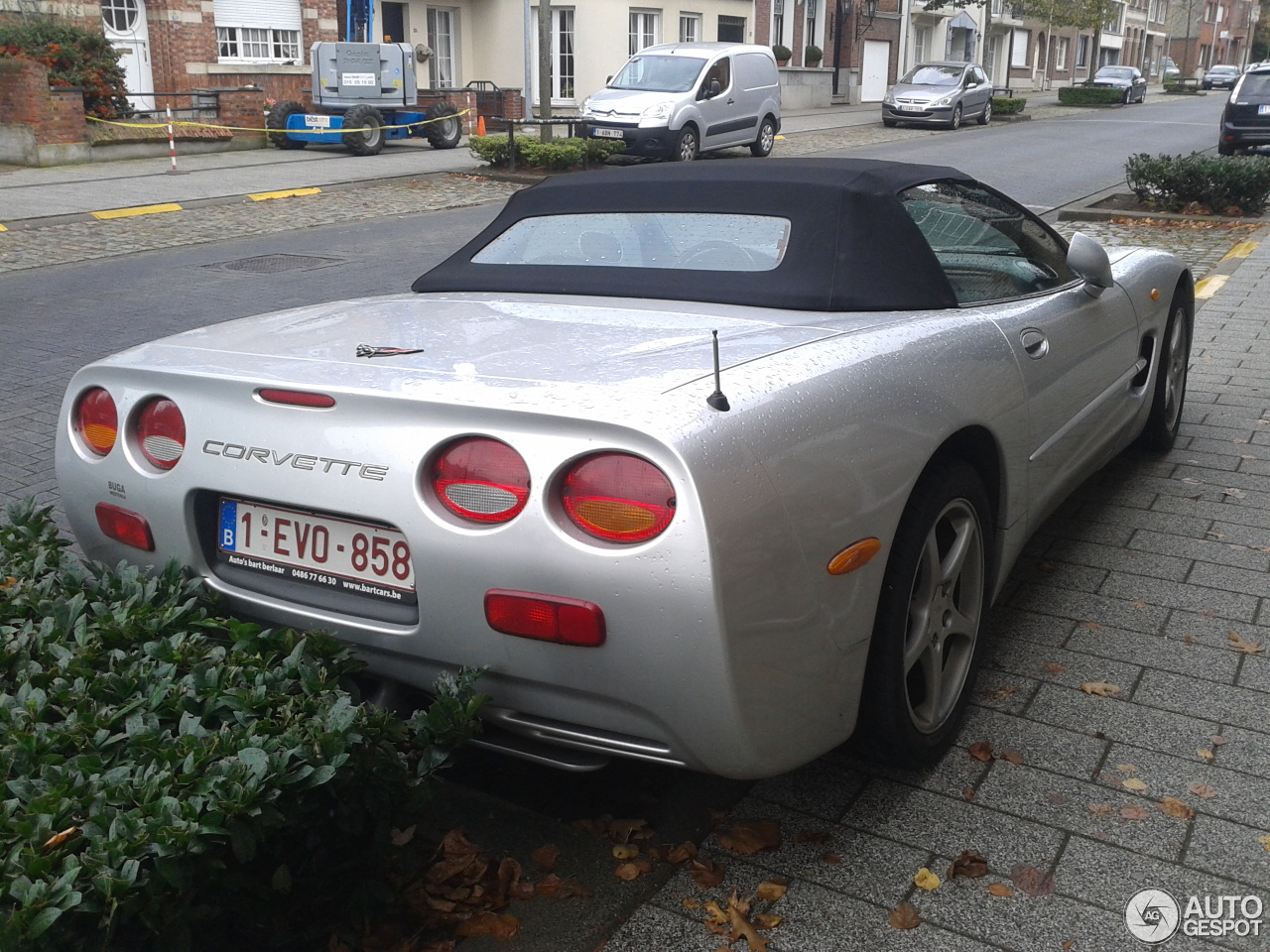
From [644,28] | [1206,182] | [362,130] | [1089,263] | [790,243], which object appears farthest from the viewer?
[644,28]

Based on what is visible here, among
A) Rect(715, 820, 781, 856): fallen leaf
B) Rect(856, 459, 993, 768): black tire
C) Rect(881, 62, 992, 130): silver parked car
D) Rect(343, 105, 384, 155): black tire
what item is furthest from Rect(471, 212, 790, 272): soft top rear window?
Rect(881, 62, 992, 130): silver parked car

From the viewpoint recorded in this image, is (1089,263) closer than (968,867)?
No

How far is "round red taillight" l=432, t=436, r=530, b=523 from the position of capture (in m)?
2.36

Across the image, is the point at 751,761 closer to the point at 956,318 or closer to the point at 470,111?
the point at 956,318

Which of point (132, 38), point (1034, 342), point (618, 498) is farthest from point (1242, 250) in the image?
point (132, 38)

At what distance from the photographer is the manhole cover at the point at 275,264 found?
11.0 meters

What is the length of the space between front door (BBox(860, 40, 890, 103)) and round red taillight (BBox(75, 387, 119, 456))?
45.6 metres

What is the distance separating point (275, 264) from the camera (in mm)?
11320

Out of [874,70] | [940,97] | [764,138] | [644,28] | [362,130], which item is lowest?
[764,138]

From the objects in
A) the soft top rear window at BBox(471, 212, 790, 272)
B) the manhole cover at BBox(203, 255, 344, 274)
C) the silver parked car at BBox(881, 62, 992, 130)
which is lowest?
the manhole cover at BBox(203, 255, 344, 274)

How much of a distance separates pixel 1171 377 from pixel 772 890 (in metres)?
3.72

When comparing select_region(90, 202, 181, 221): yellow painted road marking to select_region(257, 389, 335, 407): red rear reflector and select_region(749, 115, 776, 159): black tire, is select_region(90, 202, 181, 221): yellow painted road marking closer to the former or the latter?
select_region(749, 115, 776, 159): black tire

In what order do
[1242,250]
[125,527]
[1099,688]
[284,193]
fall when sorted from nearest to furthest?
[125,527] → [1099,688] → [1242,250] → [284,193]

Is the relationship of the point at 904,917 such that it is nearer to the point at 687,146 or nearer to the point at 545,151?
the point at 545,151
